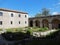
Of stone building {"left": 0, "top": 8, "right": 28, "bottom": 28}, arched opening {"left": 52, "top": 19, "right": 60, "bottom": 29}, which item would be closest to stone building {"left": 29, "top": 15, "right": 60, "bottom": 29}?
arched opening {"left": 52, "top": 19, "right": 60, "bottom": 29}

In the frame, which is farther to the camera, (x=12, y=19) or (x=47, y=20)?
(x=47, y=20)

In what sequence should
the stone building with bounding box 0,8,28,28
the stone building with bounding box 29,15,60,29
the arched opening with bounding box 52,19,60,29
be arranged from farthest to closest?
the arched opening with bounding box 52,19,60,29 → the stone building with bounding box 29,15,60,29 → the stone building with bounding box 0,8,28,28

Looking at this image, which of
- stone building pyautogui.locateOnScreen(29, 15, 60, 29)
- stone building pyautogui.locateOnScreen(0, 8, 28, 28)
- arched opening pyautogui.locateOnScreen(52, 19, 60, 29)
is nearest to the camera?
stone building pyautogui.locateOnScreen(0, 8, 28, 28)

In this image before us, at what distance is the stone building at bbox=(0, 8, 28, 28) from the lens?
4010cm

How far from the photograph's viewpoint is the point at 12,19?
141 ft

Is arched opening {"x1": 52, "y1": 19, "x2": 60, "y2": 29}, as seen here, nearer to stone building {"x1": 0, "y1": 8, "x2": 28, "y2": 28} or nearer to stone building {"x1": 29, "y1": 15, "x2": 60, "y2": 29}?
stone building {"x1": 29, "y1": 15, "x2": 60, "y2": 29}

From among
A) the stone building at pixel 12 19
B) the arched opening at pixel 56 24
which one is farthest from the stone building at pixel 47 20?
the stone building at pixel 12 19

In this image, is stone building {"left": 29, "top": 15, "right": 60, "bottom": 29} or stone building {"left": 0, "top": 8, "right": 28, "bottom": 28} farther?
stone building {"left": 29, "top": 15, "right": 60, "bottom": 29}

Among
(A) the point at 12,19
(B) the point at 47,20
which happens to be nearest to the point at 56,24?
(B) the point at 47,20

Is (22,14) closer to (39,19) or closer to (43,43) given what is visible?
(39,19)

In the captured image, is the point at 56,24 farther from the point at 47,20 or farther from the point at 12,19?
the point at 12,19

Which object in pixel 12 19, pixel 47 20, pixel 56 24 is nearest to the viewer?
pixel 12 19

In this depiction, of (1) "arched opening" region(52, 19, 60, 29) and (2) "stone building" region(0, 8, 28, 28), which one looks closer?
(2) "stone building" region(0, 8, 28, 28)

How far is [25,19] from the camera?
48281 mm
